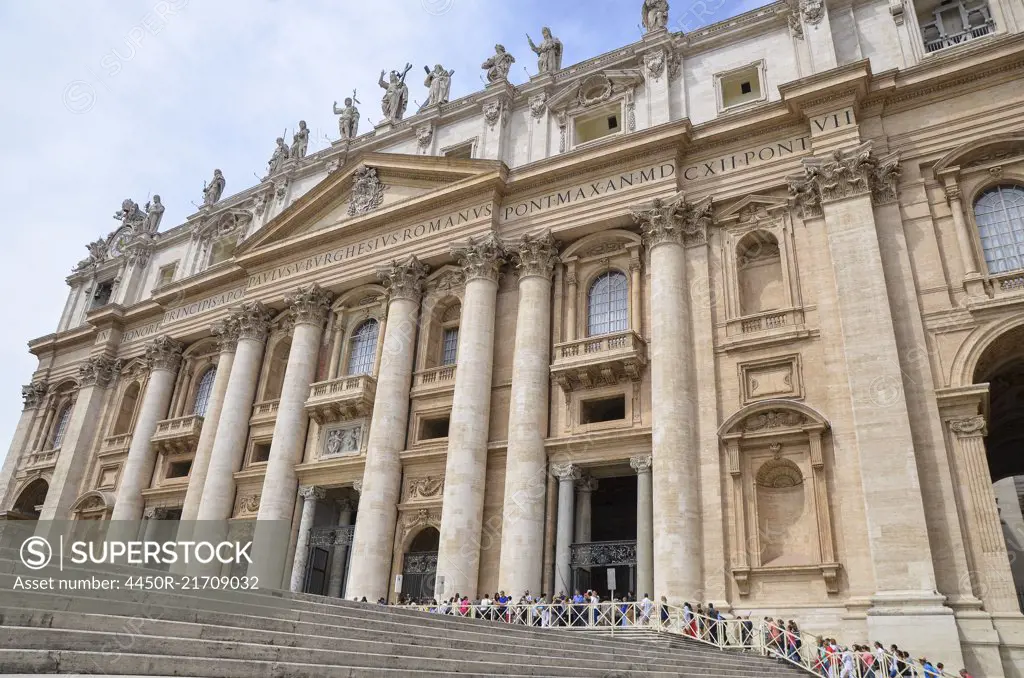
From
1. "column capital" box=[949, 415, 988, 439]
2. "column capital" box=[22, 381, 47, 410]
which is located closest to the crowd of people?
"column capital" box=[949, 415, 988, 439]

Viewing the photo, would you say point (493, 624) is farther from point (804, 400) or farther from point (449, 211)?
point (449, 211)

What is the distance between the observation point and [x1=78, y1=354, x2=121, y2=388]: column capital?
114ft

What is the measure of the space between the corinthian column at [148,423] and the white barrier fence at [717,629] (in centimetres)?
1721

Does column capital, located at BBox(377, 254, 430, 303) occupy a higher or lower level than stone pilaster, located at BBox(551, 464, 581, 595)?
higher

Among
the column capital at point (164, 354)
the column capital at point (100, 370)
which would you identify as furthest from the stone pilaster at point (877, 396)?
the column capital at point (100, 370)

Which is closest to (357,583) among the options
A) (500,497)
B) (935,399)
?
(500,497)

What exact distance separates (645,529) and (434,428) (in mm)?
8106

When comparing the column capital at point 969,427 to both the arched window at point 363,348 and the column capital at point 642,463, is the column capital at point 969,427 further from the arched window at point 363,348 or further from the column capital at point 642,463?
the arched window at point 363,348

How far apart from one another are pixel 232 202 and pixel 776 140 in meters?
24.6

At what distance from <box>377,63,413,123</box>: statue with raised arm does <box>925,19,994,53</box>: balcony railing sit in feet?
63.3

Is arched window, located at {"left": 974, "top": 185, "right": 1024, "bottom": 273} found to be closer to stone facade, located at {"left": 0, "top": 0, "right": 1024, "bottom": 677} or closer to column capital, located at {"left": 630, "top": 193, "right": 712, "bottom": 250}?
stone facade, located at {"left": 0, "top": 0, "right": 1024, "bottom": 677}

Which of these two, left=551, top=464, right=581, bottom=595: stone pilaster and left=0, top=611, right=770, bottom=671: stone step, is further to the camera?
left=551, top=464, right=581, bottom=595: stone pilaster

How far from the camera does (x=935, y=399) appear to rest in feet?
57.1

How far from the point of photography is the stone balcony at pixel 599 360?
830 inches
